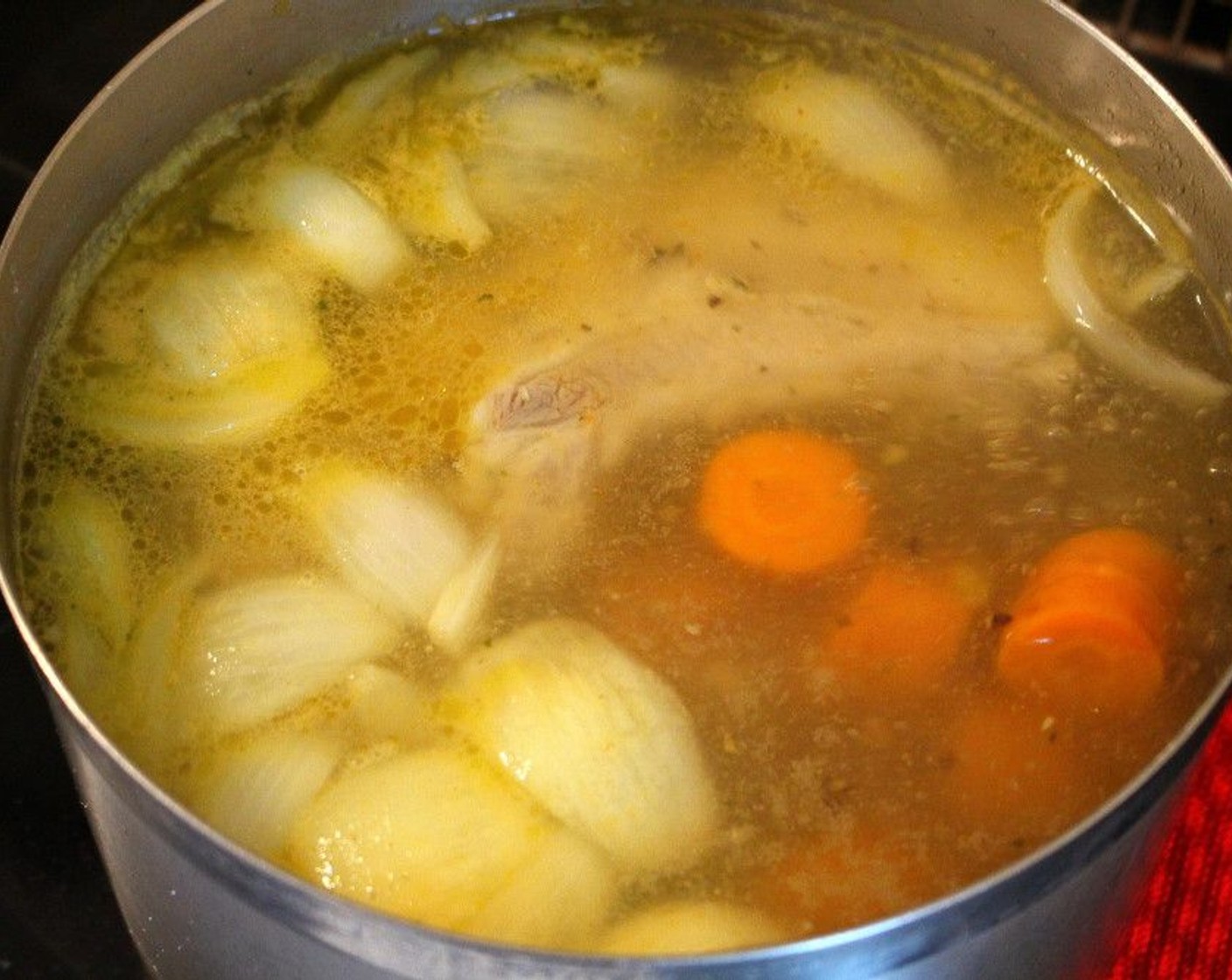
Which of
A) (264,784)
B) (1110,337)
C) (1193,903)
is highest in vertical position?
(1110,337)

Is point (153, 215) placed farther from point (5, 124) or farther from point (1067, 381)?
point (1067, 381)

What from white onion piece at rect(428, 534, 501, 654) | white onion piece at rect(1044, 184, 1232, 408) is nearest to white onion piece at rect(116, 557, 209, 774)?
white onion piece at rect(428, 534, 501, 654)

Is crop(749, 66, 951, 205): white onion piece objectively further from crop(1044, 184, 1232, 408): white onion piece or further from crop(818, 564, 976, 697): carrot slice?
crop(818, 564, 976, 697): carrot slice

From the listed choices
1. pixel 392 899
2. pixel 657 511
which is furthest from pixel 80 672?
pixel 657 511

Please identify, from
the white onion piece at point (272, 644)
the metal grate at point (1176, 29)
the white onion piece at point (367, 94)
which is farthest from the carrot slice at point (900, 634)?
the metal grate at point (1176, 29)

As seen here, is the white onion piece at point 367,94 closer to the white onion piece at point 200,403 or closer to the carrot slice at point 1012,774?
the white onion piece at point 200,403

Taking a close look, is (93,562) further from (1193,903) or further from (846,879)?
(1193,903)

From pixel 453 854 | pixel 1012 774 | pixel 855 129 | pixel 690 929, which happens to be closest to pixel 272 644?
pixel 453 854
